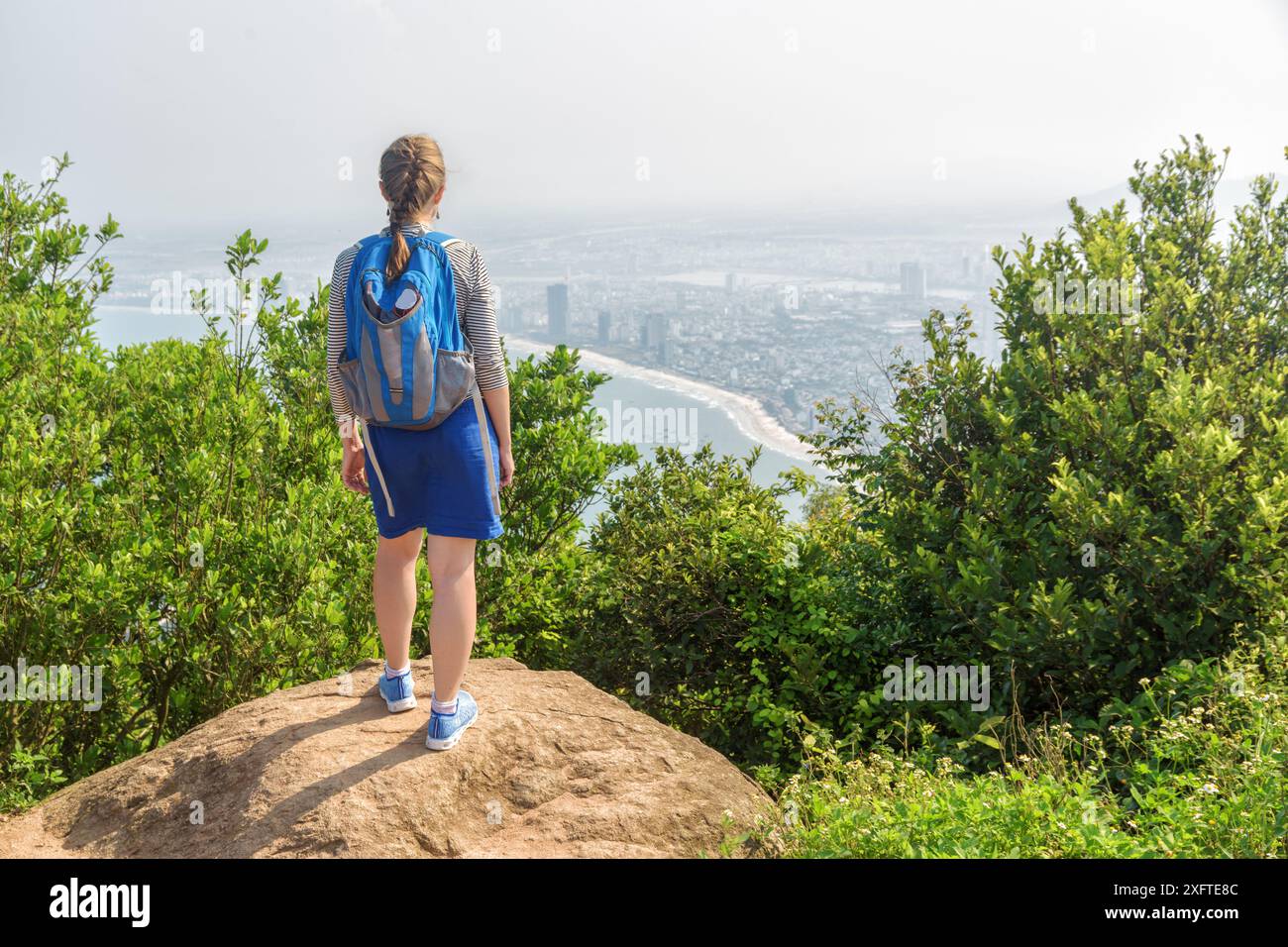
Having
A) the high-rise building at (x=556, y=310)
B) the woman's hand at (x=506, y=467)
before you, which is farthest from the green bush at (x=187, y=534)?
the high-rise building at (x=556, y=310)

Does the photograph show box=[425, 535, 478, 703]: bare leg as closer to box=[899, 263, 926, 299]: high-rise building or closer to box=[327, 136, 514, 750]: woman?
box=[327, 136, 514, 750]: woman

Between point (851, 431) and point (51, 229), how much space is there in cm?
631

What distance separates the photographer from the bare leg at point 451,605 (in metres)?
3.79

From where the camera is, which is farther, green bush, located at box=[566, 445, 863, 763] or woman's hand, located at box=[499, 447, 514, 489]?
green bush, located at box=[566, 445, 863, 763]

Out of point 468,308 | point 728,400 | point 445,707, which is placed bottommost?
point 445,707

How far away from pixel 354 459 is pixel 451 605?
67 centimetres

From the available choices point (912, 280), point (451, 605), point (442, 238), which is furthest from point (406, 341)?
point (912, 280)

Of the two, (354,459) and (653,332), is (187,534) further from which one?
(653,332)

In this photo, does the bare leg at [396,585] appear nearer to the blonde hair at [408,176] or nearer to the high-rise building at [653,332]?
the blonde hair at [408,176]

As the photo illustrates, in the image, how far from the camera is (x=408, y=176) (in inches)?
146

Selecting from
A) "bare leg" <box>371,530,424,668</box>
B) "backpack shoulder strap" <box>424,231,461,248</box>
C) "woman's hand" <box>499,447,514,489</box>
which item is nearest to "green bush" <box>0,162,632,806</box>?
"bare leg" <box>371,530,424,668</box>

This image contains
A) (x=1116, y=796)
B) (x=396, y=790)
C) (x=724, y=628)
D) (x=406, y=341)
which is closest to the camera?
(x=406, y=341)

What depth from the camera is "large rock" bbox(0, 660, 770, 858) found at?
3.62m

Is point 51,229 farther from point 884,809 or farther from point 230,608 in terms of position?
point 884,809
